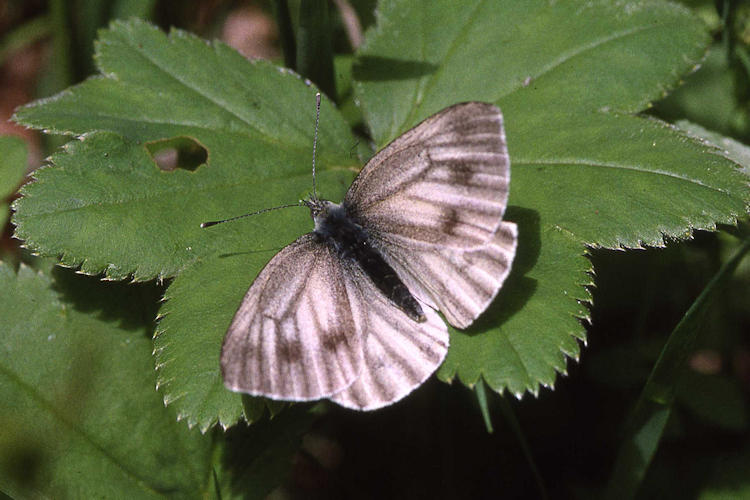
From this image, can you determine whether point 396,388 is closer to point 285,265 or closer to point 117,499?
point 285,265

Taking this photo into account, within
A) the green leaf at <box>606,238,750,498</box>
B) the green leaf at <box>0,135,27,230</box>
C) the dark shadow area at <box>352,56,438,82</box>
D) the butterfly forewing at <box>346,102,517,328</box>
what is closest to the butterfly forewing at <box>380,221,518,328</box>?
the butterfly forewing at <box>346,102,517,328</box>

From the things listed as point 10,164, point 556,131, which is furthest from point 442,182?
point 10,164

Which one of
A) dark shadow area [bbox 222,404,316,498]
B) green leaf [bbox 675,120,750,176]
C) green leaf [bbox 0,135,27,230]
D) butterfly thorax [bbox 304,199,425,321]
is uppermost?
green leaf [bbox 675,120,750,176]

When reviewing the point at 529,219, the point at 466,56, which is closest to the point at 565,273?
the point at 529,219

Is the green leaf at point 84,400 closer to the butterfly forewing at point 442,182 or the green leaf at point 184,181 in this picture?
the green leaf at point 184,181

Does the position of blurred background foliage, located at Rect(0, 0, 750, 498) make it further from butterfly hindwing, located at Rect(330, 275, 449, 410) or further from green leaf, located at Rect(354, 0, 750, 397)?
butterfly hindwing, located at Rect(330, 275, 449, 410)

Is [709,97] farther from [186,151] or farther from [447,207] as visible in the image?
[186,151]
